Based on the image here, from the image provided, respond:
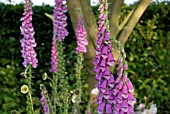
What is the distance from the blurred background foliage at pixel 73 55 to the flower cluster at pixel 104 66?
13.2 ft

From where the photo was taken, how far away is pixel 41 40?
637 centimetres

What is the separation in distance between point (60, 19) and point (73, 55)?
10.5 ft

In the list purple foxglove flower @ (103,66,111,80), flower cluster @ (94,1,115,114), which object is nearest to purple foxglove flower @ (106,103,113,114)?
flower cluster @ (94,1,115,114)

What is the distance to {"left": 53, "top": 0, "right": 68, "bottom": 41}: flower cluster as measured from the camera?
3.14 meters

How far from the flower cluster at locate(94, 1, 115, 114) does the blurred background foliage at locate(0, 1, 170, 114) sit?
402cm

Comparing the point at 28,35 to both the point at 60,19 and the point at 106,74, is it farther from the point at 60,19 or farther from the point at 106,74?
the point at 106,74

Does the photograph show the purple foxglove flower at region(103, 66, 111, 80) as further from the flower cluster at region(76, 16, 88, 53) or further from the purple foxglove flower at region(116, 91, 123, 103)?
the flower cluster at region(76, 16, 88, 53)

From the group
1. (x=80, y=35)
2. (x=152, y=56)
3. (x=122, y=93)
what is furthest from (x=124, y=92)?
(x=152, y=56)

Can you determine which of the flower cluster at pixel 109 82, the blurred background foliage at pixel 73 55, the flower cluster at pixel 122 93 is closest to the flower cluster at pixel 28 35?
the flower cluster at pixel 109 82

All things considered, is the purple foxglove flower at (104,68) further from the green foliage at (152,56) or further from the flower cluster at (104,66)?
the green foliage at (152,56)

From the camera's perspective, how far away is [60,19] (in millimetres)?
3152

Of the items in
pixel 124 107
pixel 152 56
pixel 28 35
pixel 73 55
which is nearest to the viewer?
pixel 124 107

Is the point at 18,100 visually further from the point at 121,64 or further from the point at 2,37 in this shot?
the point at 121,64

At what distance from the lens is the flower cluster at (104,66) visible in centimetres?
179
